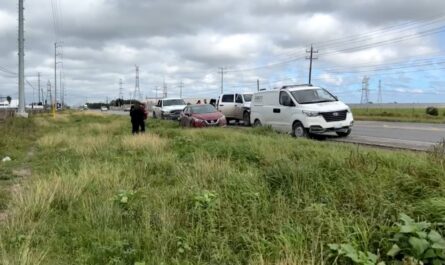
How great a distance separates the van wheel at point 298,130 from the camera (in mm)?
17406

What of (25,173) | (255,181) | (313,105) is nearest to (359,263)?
(255,181)

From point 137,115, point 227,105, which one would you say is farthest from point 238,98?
point 137,115

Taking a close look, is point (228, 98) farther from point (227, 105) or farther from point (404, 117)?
point (404, 117)

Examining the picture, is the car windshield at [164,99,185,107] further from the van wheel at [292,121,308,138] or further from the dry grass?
the dry grass

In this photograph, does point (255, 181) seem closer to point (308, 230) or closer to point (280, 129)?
point (308, 230)

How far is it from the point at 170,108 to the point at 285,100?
73.0 ft

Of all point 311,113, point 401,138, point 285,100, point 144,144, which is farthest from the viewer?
point 285,100

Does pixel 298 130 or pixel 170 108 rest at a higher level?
pixel 170 108

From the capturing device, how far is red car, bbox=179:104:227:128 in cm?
2464

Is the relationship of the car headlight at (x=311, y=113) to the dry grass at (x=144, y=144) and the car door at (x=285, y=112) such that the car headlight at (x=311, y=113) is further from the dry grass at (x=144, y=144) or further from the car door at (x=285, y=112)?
the dry grass at (x=144, y=144)

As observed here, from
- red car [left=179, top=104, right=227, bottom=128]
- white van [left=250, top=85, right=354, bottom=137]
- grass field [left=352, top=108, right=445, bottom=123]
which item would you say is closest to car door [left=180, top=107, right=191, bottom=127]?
red car [left=179, top=104, right=227, bottom=128]

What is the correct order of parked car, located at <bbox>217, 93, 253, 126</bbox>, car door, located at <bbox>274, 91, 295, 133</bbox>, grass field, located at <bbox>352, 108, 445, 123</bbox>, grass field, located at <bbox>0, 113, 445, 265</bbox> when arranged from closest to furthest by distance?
1. grass field, located at <bbox>0, 113, 445, 265</bbox>
2. car door, located at <bbox>274, 91, 295, 133</bbox>
3. parked car, located at <bbox>217, 93, 253, 126</bbox>
4. grass field, located at <bbox>352, 108, 445, 123</bbox>

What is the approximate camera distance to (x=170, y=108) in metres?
40.0

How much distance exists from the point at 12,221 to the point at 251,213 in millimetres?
2933
